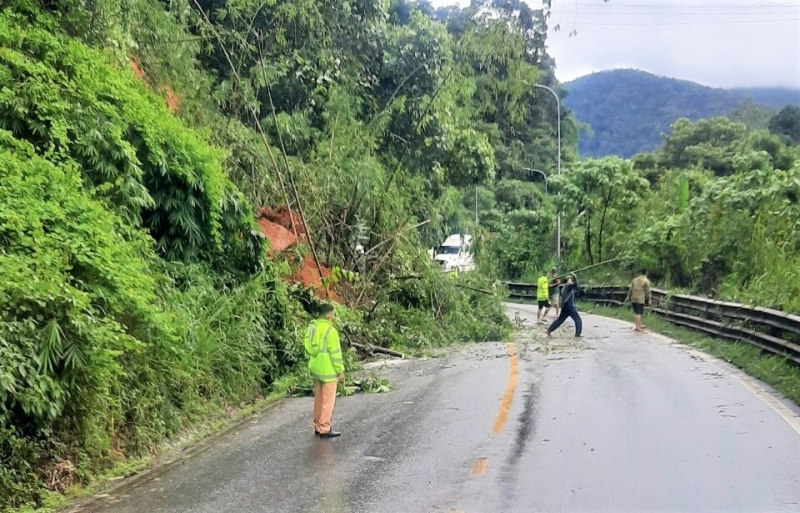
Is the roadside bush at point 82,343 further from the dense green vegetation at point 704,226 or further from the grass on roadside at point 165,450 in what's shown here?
the dense green vegetation at point 704,226

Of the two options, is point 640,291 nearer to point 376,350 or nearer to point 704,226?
point 704,226

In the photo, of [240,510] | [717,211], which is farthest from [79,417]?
[717,211]

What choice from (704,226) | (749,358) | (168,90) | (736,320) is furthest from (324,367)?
(704,226)

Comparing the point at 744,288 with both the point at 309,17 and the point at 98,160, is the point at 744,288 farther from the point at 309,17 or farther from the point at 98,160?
the point at 98,160

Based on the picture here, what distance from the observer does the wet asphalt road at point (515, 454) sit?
22.7 feet

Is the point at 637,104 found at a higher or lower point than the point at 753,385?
higher

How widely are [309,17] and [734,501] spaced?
1644cm

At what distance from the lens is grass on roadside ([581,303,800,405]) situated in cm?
1255

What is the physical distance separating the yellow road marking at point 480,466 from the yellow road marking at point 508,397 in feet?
4.69

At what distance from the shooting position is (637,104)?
461 feet

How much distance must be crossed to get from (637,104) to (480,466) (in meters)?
141

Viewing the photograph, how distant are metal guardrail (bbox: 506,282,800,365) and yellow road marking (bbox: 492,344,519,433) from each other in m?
4.37

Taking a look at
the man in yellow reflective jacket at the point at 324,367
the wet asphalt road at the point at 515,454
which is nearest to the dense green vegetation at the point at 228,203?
the wet asphalt road at the point at 515,454

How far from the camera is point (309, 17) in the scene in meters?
20.5
